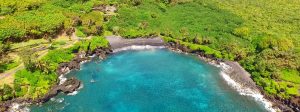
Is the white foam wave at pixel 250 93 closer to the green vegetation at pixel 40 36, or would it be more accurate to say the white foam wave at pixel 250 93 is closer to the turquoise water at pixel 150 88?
the turquoise water at pixel 150 88

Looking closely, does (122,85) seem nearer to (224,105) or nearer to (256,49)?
(224,105)

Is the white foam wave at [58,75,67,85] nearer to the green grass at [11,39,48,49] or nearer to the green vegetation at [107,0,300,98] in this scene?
the green grass at [11,39,48,49]

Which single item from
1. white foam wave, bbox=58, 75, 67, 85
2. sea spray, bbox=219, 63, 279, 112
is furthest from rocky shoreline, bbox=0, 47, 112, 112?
sea spray, bbox=219, 63, 279, 112

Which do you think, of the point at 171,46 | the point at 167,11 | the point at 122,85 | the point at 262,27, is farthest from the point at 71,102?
the point at 262,27

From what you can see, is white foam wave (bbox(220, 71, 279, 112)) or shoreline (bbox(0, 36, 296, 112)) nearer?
shoreline (bbox(0, 36, 296, 112))

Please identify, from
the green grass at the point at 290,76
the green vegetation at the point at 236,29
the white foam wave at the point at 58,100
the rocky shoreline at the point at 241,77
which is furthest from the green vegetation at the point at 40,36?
the green grass at the point at 290,76

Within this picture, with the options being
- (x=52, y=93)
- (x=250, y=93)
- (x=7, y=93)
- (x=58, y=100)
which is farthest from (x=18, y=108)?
(x=250, y=93)
